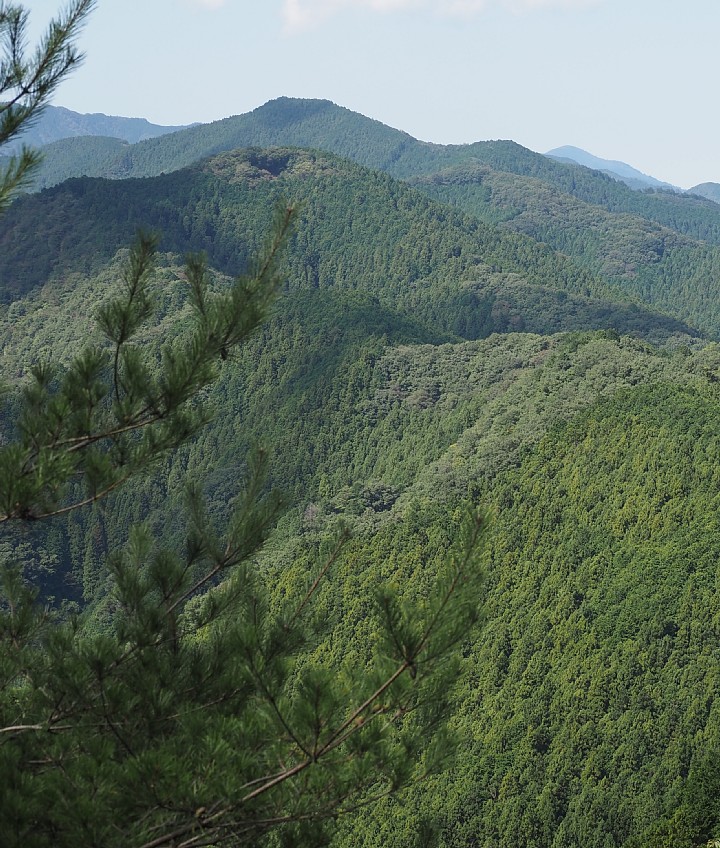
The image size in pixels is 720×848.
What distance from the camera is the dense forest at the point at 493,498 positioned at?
28.0 m

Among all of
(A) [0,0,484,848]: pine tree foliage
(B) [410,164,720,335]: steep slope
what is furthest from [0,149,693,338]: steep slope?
(A) [0,0,484,848]: pine tree foliage

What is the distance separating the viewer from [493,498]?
135 ft

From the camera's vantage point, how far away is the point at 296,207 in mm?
7820

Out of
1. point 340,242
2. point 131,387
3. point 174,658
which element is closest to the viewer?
point 131,387

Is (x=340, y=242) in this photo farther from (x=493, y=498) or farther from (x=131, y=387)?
(x=131, y=387)

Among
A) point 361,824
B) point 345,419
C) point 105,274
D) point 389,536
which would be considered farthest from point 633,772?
point 105,274

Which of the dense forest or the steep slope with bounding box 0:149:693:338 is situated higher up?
the steep slope with bounding box 0:149:693:338

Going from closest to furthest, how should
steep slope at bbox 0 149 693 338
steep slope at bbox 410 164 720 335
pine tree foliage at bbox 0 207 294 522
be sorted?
pine tree foliage at bbox 0 207 294 522 < steep slope at bbox 0 149 693 338 < steep slope at bbox 410 164 720 335

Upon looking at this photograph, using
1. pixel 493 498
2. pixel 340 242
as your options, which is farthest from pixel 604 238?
pixel 493 498

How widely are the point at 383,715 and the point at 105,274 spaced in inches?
3380

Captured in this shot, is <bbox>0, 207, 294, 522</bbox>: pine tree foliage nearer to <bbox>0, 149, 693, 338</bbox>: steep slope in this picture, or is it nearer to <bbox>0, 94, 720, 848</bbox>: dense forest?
<bbox>0, 94, 720, 848</bbox>: dense forest

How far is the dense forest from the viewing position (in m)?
28.0

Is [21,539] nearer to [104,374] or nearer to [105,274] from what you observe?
[105,274]

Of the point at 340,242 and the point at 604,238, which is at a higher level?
the point at 604,238
